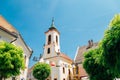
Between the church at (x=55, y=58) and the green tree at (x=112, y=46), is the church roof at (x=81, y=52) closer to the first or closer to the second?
the church at (x=55, y=58)

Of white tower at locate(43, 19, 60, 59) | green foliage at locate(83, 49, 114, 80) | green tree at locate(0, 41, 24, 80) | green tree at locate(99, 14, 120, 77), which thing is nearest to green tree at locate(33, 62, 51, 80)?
white tower at locate(43, 19, 60, 59)

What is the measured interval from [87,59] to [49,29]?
117 feet

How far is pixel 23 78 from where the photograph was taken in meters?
32.5

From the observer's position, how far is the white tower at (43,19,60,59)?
2303 inches

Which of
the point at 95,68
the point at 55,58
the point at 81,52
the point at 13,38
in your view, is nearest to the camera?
the point at 95,68

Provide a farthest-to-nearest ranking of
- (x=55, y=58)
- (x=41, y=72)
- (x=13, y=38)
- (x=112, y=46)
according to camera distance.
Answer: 1. (x=55, y=58)
2. (x=41, y=72)
3. (x=13, y=38)
4. (x=112, y=46)

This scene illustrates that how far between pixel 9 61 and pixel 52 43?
1500 inches

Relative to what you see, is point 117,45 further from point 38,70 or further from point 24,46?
point 38,70

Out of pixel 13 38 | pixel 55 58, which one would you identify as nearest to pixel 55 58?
pixel 55 58

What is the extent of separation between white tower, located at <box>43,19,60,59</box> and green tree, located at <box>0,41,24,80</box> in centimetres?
3490

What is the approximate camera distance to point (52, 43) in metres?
59.5

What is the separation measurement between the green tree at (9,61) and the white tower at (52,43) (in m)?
34.9

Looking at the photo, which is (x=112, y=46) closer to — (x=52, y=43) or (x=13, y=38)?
(x=13, y=38)

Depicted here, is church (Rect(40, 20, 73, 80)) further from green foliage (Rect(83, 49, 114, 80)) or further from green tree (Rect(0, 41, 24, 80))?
green tree (Rect(0, 41, 24, 80))
